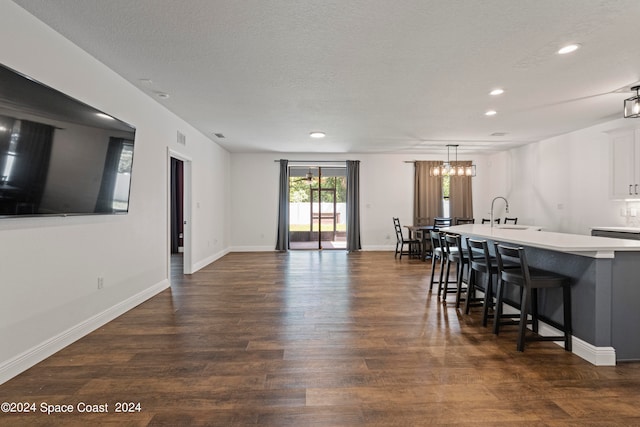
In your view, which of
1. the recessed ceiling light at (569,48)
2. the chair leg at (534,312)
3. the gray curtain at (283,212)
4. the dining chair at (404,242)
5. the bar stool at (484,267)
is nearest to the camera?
the recessed ceiling light at (569,48)

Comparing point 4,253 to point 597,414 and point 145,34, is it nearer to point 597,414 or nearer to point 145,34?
point 145,34

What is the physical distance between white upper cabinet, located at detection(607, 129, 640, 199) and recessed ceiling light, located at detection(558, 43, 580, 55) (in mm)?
3210

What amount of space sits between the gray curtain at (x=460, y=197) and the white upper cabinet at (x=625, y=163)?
3580 mm

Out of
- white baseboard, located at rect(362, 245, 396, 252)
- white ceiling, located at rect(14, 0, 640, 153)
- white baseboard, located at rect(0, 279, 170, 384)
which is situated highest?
white ceiling, located at rect(14, 0, 640, 153)

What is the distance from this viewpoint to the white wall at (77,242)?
2297 millimetres

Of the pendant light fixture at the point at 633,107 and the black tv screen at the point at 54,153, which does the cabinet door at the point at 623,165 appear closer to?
the pendant light fixture at the point at 633,107

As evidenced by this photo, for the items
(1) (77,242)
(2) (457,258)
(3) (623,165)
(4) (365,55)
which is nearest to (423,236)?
(2) (457,258)

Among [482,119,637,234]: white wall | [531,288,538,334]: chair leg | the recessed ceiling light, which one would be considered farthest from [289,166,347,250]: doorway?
the recessed ceiling light

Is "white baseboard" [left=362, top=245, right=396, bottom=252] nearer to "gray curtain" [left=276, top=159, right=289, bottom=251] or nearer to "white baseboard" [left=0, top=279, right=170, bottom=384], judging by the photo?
"gray curtain" [left=276, top=159, right=289, bottom=251]

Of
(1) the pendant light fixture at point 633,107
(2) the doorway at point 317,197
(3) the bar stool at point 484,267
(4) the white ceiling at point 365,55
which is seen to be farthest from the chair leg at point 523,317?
(2) the doorway at point 317,197

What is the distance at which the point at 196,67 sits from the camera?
3.28 meters

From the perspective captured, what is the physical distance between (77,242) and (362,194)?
6906 mm

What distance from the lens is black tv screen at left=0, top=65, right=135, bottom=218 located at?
214cm

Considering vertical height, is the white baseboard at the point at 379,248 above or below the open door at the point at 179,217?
below
